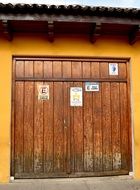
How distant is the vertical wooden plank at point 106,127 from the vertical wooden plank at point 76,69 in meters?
0.68

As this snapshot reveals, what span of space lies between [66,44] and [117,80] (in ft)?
5.29

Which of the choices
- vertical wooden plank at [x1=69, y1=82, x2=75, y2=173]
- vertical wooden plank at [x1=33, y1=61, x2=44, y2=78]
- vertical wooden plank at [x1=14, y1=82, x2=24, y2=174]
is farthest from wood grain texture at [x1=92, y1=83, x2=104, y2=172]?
vertical wooden plank at [x1=14, y1=82, x2=24, y2=174]

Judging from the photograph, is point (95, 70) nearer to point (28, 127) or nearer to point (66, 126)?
point (66, 126)

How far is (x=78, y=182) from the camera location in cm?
879

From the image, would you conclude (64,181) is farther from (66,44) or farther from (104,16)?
(104,16)

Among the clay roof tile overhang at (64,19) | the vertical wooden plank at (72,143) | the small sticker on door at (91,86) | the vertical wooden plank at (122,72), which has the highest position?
the clay roof tile overhang at (64,19)

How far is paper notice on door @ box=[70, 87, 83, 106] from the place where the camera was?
30.6 ft

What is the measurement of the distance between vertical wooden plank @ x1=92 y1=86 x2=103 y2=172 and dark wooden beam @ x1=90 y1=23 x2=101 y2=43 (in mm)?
1177

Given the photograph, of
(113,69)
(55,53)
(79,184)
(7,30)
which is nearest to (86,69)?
(113,69)

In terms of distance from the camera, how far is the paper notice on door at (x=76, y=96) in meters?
9.32

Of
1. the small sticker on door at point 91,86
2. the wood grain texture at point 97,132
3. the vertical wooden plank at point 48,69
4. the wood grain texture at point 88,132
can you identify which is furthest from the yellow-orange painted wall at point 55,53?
the wood grain texture at point 88,132

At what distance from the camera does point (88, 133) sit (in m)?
9.31

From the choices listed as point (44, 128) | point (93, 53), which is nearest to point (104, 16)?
point (93, 53)

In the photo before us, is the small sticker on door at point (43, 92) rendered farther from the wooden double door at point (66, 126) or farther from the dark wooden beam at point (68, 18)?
the dark wooden beam at point (68, 18)
